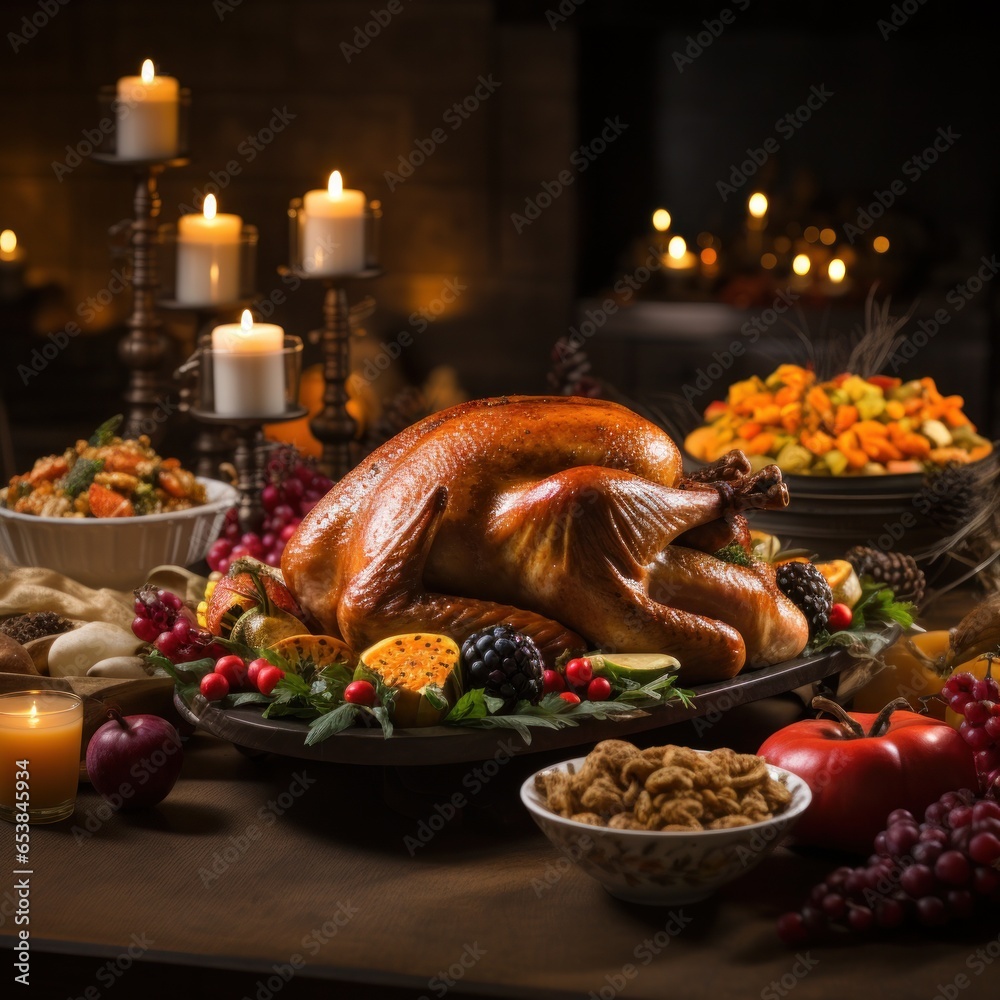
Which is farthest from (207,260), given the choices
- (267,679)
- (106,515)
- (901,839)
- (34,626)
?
(901,839)

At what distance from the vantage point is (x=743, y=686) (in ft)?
5.65

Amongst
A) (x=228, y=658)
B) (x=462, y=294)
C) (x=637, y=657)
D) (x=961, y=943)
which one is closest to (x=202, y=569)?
(x=228, y=658)

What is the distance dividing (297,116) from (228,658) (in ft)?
14.1

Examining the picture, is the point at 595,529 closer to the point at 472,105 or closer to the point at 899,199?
the point at 472,105

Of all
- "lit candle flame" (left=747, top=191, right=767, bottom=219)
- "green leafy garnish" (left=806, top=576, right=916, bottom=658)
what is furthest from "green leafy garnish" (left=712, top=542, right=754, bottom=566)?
"lit candle flame" (left=747, top=191, right=767, bottom=219)

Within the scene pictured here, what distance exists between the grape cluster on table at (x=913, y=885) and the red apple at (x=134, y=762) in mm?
723

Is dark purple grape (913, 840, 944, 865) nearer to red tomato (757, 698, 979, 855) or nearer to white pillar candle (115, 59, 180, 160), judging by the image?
red tomato (757, 698, 979, 855)

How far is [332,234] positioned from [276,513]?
628 millimetres

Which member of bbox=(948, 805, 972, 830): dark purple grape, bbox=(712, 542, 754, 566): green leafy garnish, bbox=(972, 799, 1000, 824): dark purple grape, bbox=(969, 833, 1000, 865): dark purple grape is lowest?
bbox=(969, 833, 1000, 865): dark purple grape

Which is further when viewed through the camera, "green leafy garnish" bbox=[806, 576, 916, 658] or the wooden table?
"green leafy garnish" bbox=[806, 576, 916, 658]

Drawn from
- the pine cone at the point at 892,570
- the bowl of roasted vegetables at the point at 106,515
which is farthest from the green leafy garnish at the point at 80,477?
the pine cone at the point at 892,570

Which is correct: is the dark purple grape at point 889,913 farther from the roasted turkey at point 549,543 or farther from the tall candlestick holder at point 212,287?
the tall candlestick holder at point 212,287

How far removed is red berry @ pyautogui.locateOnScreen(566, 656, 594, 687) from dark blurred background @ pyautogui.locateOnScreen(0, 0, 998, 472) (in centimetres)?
360

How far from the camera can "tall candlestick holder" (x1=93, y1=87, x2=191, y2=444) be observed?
284 centimetres
